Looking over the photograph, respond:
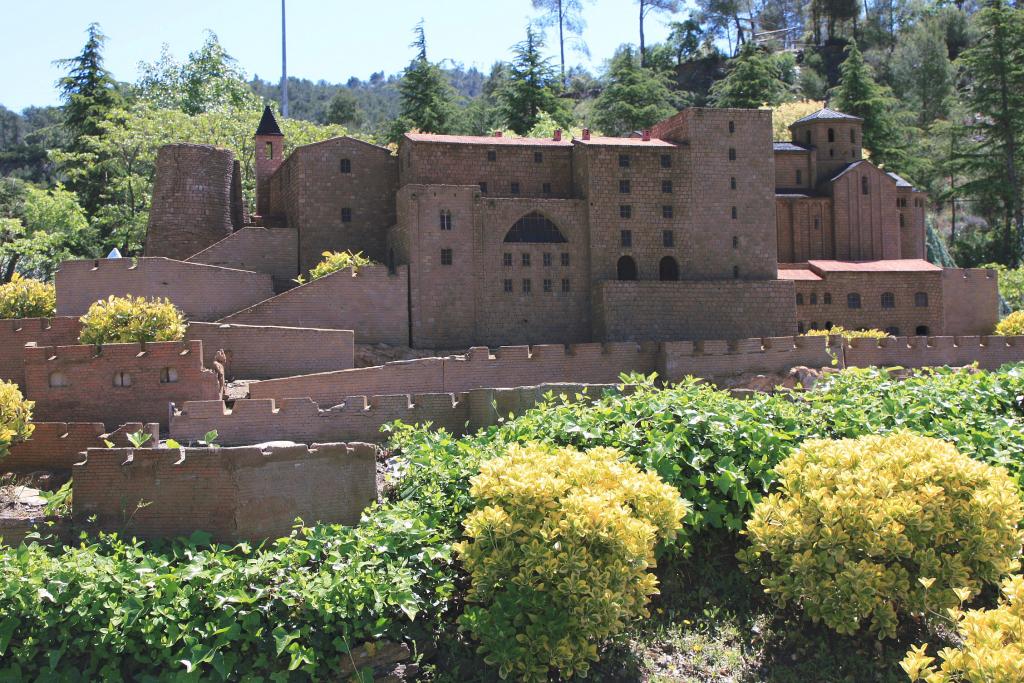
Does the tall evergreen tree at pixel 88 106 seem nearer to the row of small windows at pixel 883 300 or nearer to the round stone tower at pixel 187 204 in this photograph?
the round stone tower at pixel 187 204

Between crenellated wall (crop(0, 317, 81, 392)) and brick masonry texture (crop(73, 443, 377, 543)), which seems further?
crenellated wall (crop(0, 317, 81, 392))

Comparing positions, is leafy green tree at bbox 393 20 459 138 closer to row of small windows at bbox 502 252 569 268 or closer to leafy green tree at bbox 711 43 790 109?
leafy green tree at bbox 711 43 790 109

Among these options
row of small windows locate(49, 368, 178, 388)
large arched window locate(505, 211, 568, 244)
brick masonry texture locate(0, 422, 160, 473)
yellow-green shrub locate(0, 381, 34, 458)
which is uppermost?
large arched window locate(505, 211, 568, 244)

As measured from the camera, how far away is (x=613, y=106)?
63594 millimetres

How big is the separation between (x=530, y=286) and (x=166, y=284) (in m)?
11.5

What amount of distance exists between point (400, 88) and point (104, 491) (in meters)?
43.2

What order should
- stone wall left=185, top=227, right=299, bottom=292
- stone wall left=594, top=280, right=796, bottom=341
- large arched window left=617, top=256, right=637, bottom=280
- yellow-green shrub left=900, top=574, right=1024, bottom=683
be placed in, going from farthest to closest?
large arched window left=617, top=256, right=637, bottom=280 < stone wall left=594, top=280, right=796, bottom=341 < stone wall left=185, top=227, right=299, bottom=292 < yellow-green shrub left=900, top=574, right=1024, bottom=683

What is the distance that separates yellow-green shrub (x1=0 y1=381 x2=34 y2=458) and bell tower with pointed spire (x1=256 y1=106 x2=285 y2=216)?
20.7m

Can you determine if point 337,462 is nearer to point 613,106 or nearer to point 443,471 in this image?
point 443,471

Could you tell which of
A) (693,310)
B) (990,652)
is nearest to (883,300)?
(693,310)

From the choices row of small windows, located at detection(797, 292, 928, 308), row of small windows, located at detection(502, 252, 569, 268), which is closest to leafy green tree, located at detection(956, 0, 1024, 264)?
row of small windows, located at detection(797, 292, 928, 308)

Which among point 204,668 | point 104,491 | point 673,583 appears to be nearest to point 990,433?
point 673,583

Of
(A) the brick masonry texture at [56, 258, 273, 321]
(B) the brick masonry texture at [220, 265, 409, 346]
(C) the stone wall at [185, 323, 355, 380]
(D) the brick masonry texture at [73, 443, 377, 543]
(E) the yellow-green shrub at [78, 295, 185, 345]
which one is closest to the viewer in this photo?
(D) the brick masonry texture at [73, 443, 377, 543]

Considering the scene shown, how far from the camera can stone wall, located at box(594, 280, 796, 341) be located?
37.0 meters
